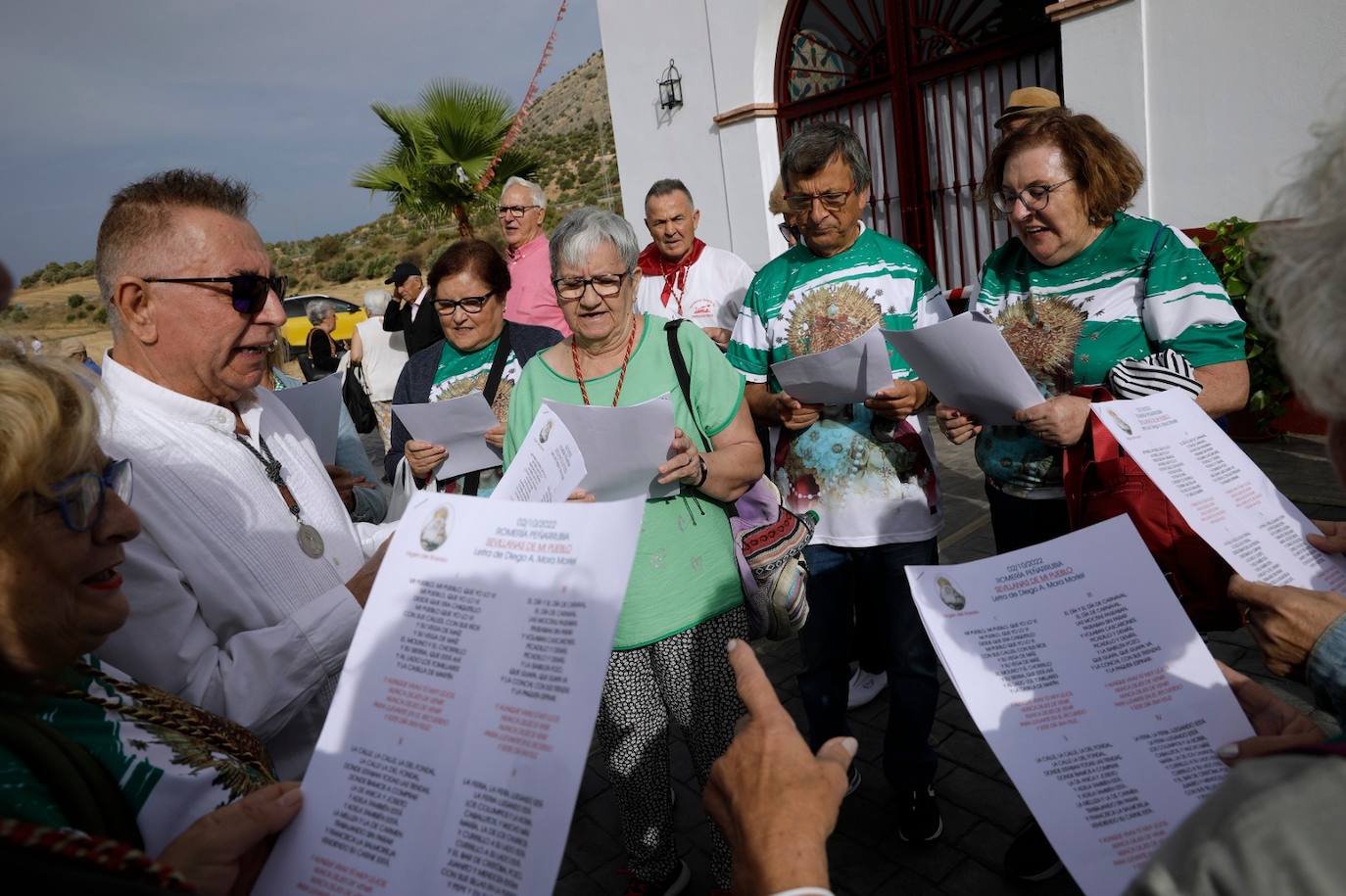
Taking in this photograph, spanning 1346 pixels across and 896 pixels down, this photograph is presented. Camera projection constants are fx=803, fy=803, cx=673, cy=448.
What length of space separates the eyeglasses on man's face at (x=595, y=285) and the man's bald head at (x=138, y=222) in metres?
0.95

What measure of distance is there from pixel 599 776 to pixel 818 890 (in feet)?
8.60

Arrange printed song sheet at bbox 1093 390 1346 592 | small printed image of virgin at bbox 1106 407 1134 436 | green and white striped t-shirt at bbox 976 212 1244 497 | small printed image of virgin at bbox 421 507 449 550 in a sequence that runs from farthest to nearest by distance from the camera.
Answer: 1. green and white striped t-shirt at bbox 976 212 1244 497
2. small printed image of virgin at bbox 1106 407 1134 436
3. printed song sheet at bbox 1093 390 1346 592
4. small printed image of virgin at bbox 421 507 449 550

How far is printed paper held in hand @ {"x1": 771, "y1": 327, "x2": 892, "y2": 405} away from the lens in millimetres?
2348

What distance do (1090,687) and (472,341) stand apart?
259 cm

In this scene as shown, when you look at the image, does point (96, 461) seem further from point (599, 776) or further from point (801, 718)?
point (801, 718)

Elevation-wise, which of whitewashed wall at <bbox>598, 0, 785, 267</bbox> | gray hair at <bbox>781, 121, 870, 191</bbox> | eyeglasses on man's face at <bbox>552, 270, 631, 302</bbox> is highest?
whitewashed wall at <bbox>598, 0, 785, 267</bbox>

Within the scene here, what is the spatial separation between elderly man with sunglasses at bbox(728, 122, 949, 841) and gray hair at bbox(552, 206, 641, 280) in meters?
0.62

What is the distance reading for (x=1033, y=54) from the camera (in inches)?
→ 261

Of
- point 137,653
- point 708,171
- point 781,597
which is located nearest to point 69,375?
point 137,653

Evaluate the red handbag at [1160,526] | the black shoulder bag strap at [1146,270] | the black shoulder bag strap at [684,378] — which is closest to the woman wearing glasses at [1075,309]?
the black shoulder bag strap at [1146,270]

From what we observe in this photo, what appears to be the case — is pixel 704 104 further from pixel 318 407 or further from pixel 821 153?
pixel 318 407

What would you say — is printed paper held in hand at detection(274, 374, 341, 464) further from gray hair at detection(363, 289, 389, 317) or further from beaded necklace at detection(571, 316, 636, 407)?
gray hair at detection(363, 289, 389, 317)

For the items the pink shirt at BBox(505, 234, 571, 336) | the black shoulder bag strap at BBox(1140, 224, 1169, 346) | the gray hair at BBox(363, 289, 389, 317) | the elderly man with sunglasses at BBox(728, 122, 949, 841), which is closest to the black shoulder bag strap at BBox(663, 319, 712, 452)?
the elderly man with sunglasses at BBox(728, 122, 949, 841)

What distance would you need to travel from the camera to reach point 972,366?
7.05 ft
